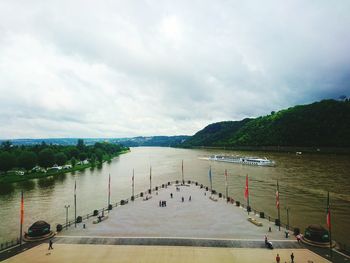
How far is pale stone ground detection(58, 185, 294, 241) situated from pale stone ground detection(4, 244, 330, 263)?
4127mm

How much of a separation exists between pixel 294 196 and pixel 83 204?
48.9 m

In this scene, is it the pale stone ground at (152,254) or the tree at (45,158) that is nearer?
the pale stone ground at (152,254)

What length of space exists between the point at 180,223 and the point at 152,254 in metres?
12.2

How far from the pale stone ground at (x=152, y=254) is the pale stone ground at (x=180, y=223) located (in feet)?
13.5

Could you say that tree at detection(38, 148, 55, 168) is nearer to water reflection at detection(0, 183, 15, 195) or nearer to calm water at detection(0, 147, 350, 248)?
calm water at detection(0, 147, 350, 248)

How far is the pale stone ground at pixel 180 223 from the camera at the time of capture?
1528 inches

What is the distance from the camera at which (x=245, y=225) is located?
42.2 m

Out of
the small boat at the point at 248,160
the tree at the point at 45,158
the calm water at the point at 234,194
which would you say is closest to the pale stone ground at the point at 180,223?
the calm water at the point at 234,194

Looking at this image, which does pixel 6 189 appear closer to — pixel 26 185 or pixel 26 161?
pixel 26 185

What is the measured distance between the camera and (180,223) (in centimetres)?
4406

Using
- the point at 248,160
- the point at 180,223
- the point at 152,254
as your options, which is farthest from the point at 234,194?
the point at 248,160

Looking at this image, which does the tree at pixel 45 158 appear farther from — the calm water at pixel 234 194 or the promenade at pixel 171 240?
the promenade at pixel 171 240

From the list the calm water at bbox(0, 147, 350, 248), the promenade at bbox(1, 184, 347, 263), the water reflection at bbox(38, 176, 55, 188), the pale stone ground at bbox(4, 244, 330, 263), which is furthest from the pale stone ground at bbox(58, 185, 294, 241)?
the water reflection at bbox(38, 176, 55, 188)

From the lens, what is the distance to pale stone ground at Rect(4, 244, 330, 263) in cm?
3077
